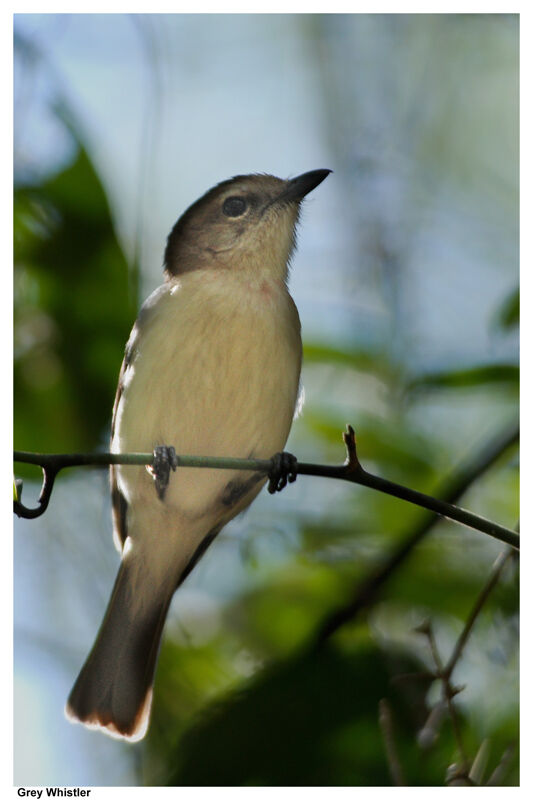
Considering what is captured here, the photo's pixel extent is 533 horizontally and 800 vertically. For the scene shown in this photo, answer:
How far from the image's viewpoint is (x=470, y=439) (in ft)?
5.49

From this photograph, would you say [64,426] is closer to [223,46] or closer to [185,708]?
[185,708]

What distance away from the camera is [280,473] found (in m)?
1.32

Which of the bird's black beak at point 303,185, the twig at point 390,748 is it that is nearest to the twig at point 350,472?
the twig at point 390,748

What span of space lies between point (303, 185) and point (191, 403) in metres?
0.46

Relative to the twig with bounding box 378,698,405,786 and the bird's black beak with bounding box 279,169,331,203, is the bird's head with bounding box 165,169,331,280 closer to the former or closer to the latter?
the bird's black beak with bounding box 279,169,331,203

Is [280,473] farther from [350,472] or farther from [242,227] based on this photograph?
[242,227]

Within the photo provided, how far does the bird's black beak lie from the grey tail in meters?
0.71

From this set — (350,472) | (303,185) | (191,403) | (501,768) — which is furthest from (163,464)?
(501,768)

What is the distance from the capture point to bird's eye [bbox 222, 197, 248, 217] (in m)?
1.56

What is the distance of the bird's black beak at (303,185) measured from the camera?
5.18ft

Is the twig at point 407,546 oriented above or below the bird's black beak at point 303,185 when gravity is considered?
below

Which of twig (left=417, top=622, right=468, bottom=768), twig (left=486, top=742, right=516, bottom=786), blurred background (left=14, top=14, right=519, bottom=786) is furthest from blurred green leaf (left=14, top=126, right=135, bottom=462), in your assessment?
twig (left=486, top=742, right=516, bottom=786)

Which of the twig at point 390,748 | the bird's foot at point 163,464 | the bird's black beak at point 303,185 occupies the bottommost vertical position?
the twig at point 390,748

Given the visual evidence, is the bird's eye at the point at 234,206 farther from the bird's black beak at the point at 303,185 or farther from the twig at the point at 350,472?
the twig at the point at 350,472
